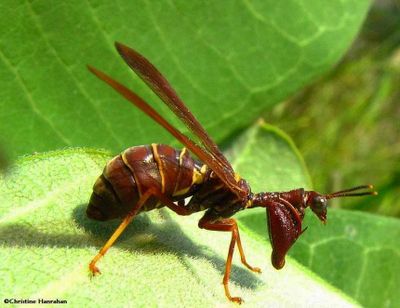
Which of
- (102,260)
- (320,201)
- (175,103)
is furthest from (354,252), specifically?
(102,260)

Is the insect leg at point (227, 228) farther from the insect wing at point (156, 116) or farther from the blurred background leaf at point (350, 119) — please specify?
the blurred background leaf at point (350, 119)

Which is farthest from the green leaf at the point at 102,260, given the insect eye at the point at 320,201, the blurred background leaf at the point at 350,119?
the blurred background leaf at the point at 350,119

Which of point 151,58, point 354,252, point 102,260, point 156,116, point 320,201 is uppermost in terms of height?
point 156,116

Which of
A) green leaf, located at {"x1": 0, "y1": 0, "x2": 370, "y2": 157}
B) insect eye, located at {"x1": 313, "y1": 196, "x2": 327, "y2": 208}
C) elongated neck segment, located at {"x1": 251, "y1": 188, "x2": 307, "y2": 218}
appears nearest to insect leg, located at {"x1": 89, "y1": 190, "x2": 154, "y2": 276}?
green leaf, located at {"x1": 0, "y1": 0, "x2": 370, "y2": 157}

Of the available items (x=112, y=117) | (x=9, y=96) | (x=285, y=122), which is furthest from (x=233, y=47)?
(x=285, y=122)

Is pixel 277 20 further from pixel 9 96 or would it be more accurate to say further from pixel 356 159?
pixel 356 159

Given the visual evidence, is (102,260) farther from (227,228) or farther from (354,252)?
(354,252)
